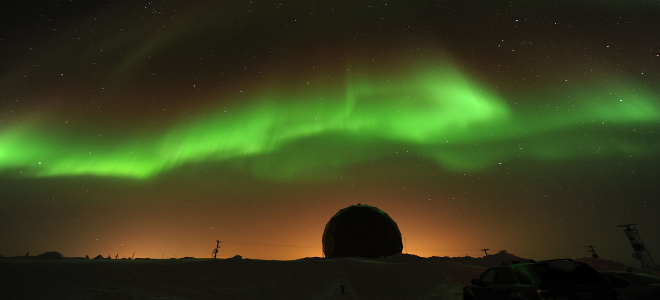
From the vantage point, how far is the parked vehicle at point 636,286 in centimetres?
686

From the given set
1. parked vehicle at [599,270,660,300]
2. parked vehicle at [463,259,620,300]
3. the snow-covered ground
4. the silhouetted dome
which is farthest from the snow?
the silhouetted dome

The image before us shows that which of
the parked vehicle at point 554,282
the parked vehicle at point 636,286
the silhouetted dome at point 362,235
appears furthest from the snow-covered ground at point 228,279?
the silhouetted dome at point 362,235

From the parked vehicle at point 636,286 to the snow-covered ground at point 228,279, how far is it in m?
5.49

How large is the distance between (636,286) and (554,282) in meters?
3.65

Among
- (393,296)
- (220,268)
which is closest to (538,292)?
(393,296)

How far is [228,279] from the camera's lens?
46.9 ft

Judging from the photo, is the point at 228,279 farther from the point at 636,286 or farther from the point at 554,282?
the point at 636,286

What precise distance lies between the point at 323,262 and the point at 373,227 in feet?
40.5

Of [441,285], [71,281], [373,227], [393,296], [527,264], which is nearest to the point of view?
[527,264]

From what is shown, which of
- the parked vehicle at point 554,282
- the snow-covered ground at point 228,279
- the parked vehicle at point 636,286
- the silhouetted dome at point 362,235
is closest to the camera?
the parked vehicle at point 554,282

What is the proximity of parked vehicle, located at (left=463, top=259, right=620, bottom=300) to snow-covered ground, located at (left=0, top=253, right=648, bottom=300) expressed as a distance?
20.5 ft

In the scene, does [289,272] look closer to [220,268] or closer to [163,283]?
[220,268]

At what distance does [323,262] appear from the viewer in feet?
59.6

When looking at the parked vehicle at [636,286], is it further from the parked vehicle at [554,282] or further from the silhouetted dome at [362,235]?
the silhouetted dome at [362,235]
